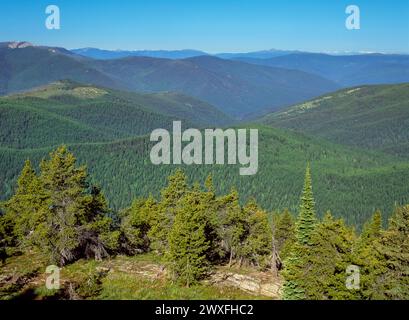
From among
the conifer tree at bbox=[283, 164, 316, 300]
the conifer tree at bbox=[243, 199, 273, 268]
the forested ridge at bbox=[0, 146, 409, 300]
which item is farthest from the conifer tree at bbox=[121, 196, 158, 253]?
the conifer tree at bbox=[283, 164, 316, 300]

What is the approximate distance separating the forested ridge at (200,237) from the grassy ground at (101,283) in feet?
2.67

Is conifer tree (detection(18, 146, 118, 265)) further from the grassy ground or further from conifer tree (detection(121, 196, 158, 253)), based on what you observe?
conifer tree (detection(121, 196, 158, 253))

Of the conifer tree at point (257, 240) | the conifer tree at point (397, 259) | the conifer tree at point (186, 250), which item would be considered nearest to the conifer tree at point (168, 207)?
the conifer tree at point (186, 250)

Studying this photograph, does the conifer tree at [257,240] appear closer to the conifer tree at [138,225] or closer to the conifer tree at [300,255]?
the conifer tree at [300,255]

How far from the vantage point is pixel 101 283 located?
38938 millimetres

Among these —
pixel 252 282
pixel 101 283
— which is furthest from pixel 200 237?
pixel 101 283

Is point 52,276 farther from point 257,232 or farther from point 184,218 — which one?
point 257,232

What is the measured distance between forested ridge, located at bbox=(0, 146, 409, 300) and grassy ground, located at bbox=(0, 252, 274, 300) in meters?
0.82

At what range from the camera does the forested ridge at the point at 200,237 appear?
31.1 m

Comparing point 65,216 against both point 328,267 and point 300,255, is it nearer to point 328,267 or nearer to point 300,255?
point 300,255

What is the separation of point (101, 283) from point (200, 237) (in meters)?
10.2

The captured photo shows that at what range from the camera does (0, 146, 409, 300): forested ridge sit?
31.1m

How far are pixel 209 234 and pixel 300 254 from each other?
52.3ft
